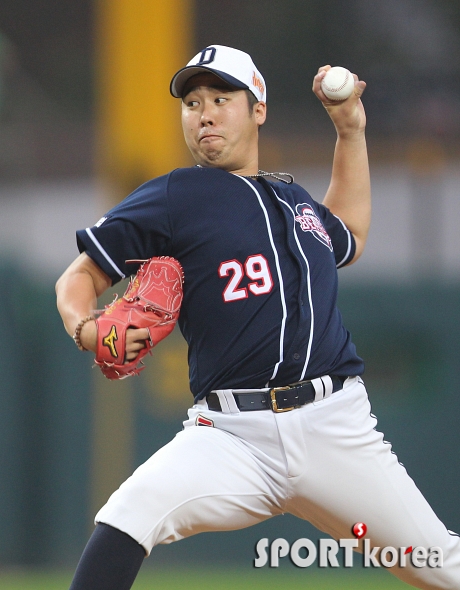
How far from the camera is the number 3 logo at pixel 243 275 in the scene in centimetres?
226

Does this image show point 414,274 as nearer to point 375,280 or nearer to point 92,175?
point 375,280

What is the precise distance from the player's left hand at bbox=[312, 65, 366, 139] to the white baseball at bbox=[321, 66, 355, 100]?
23 millimetres

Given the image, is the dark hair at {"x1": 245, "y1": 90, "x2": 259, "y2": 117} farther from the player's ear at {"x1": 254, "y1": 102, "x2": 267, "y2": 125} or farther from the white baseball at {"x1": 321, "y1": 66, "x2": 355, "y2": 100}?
the white baseball at {"x1": 321, "y1": 66, "x2": 355, "y2": 100}

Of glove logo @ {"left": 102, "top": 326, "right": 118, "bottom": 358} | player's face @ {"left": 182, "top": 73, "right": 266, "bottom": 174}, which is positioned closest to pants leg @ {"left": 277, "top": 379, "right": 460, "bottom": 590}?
glove logo @ {"left": 102, "top": 326, "right": 118, "bottom": 358}

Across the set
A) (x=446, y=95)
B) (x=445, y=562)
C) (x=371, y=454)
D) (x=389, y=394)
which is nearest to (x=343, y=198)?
(x=371, y=454)

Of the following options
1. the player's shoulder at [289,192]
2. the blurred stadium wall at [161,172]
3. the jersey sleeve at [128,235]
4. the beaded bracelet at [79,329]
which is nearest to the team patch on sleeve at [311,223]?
the player's shoulder at [289,192]

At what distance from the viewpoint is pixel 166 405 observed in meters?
5.59

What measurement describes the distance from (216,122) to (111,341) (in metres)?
0.76

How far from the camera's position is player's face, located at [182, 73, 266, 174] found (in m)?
2.42

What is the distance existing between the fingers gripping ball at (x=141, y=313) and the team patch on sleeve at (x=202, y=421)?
23cm

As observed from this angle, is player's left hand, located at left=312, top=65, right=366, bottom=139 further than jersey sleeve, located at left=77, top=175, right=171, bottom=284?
Yes

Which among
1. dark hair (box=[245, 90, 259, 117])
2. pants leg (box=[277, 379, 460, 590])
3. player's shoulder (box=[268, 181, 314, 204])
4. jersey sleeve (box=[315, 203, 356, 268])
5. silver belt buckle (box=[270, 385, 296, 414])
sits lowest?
pants leg (box=[277, 379, 460, 590])

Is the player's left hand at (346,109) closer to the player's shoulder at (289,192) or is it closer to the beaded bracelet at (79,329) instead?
the player's shoulder at (289,192)

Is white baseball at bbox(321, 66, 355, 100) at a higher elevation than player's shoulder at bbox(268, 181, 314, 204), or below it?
higher
